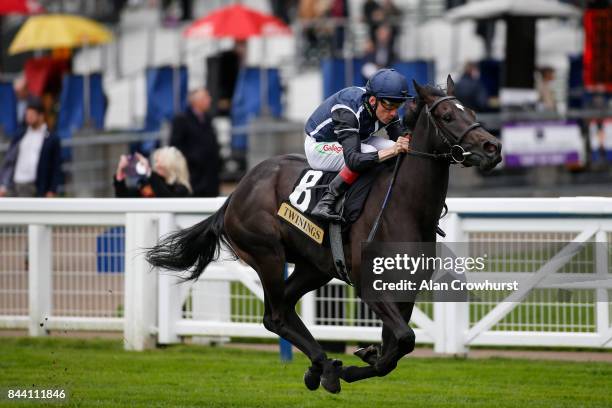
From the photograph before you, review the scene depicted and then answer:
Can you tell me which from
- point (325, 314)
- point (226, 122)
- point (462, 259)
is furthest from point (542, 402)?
point (226, 122)

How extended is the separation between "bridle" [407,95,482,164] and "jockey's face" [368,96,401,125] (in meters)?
0.30

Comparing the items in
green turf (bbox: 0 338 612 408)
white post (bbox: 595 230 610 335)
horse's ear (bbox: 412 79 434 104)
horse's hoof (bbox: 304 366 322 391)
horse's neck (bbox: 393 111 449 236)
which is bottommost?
green turf (bbox: 0 338 612 408)

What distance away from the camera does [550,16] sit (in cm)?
1842

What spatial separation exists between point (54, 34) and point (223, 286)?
10.7m

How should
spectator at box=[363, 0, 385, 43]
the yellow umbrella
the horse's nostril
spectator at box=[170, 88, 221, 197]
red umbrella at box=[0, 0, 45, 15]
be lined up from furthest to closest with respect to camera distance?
1. spectator at box=[363, 0, 385, 43]
2. the yellow umbrella
3. red umbrella at box=[0, 0, 45, 15]
4. spectator at box=[170, 88, 221, 197]
5. the horse's nostril

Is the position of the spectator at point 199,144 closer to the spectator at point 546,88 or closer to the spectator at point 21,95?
the spectator at point 546,88

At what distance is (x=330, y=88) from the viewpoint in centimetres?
1833

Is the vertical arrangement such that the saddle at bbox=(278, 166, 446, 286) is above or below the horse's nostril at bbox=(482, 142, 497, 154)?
below

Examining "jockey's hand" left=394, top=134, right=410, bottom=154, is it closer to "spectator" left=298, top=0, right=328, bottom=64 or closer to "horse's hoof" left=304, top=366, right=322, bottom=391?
"horse's hoof" left=304, top=366, right=322, bottom=391

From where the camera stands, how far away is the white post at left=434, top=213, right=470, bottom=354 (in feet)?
32.2

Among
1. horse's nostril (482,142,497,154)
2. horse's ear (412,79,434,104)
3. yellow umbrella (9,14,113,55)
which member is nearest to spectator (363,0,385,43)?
yellow umbrella (9,14,113,55)

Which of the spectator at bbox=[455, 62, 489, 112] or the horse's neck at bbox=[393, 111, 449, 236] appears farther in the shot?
the spectator at bbox=[455, 62, 489, 112]

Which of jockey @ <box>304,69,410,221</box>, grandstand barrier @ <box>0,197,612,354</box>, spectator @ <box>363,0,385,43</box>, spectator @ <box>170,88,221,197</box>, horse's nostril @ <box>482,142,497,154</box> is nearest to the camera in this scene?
horse's nostril @ <box>482,142,497,154</box>

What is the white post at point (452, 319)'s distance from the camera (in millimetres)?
9812
